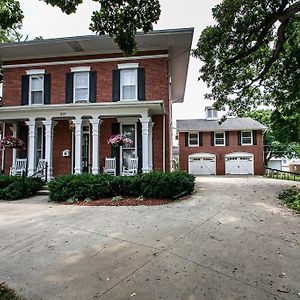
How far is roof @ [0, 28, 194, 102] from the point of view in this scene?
470 inches

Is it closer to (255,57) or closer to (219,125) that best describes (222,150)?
(219,125)

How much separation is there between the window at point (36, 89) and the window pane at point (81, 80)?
1911mm

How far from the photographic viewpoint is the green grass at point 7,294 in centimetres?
290

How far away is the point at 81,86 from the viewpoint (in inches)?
530

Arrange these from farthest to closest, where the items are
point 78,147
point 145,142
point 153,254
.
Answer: point 78,147, point 145,142, point 153,254

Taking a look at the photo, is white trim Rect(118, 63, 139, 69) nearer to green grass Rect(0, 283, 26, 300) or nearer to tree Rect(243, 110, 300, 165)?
green grass Rect(0, 283, 26, 300)

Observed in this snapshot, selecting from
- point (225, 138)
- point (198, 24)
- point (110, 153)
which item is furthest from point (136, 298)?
point (225, 138)

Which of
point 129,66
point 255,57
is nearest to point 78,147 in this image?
point 129,66

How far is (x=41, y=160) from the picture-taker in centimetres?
1220

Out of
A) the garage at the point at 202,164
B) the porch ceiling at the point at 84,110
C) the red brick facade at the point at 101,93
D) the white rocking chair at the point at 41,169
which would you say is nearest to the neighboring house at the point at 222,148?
the garage at the point at 202,164

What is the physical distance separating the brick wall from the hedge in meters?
16.8

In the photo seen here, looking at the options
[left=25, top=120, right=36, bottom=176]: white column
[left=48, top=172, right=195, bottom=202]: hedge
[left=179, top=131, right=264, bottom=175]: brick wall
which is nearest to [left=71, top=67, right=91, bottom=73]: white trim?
[left=25, top=120, right=36, bottom=176]: white column

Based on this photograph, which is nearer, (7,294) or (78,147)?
(7,294)

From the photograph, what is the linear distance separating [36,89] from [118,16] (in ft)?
34.2
